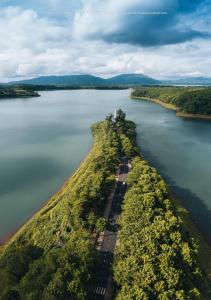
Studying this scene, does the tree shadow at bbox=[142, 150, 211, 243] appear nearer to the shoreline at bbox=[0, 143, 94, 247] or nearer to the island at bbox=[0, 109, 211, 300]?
the island at bbox=[0, 109, 211, 300]

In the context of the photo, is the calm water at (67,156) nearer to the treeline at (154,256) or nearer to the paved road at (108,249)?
the treeline at (154,256)

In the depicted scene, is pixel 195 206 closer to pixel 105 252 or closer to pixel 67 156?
pixel 105 252

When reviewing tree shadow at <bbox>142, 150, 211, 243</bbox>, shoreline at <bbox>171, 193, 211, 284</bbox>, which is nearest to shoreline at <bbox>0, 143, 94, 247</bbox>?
tree shadow at <bbox>142, 150, 211, 243</bbox>

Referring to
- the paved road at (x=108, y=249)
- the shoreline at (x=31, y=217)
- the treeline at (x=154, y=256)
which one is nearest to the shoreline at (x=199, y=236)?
the treeline at (x=154, y=256)

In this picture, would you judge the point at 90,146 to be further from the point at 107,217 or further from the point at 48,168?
the point at 107,217

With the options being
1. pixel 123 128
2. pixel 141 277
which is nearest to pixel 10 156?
pixel 123 128

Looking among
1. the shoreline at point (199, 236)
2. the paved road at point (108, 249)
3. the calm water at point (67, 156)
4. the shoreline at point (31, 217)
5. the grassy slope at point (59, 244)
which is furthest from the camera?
the calm water at point (67, 156)
